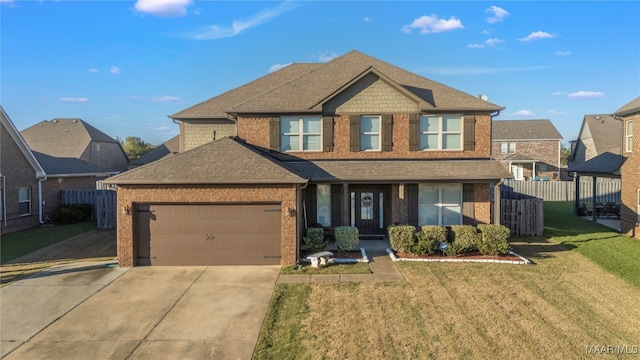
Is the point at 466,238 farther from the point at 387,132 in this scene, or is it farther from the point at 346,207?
the point at 387,132

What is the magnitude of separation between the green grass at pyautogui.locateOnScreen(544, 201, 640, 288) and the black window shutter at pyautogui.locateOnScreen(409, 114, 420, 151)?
281 inches

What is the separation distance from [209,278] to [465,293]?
7168mm

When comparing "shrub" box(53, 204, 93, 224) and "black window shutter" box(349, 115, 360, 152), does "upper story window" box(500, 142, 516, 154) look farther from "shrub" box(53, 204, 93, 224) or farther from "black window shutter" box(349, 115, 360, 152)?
"shrub" box(53, 204, 93, 224)

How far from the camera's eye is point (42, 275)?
1088cm

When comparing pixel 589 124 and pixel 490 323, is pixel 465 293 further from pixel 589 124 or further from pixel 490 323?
pixel 589 124

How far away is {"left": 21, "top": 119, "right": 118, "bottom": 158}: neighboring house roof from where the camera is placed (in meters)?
33.4

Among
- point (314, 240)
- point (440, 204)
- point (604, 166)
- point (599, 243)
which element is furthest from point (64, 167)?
point (604, 166)

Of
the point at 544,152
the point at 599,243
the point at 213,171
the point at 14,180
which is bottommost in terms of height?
the point at 599,243

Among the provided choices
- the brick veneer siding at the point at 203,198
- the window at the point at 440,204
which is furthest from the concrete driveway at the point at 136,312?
the window at the point at 440,204

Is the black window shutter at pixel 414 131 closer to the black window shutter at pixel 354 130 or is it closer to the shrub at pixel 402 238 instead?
the black window shutter at pixel 354 130

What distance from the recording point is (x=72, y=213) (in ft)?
64.0

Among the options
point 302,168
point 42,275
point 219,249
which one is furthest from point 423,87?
point 42,275

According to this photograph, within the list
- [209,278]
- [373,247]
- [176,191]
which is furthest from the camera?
[373,247]

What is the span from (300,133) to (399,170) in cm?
444
